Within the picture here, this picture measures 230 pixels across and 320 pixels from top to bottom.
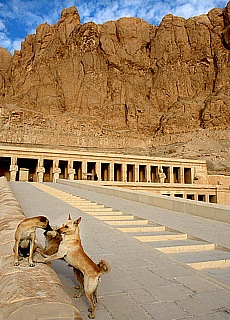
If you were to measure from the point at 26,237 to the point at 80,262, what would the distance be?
0.62m

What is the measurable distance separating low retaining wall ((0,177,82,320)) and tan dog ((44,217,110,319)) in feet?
0.69

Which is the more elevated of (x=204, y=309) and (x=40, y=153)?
(x=40, y=153)

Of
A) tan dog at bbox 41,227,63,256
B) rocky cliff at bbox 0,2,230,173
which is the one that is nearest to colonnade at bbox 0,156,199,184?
tan dog at bbox 41,227,63,256

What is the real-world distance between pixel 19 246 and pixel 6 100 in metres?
76.8

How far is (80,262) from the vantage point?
2.55 meters

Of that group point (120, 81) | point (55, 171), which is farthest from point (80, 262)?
point (120, 81)

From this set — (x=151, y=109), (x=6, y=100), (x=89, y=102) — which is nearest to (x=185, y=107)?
(x=151, y=109)

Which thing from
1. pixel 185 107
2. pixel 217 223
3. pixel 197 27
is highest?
pixel 197 27

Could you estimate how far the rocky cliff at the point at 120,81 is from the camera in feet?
211

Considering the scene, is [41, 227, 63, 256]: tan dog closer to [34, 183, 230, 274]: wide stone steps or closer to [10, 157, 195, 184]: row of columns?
[34, 183, 230, 274]: wide stone steps

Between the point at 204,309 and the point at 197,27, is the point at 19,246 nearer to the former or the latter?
the point at 204,309

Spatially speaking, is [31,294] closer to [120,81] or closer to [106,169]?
[106,169]

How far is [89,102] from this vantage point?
7181cm

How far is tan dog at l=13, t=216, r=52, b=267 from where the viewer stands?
2.71 metres
